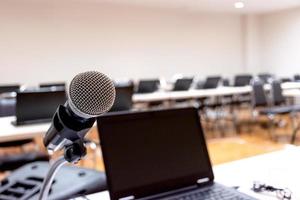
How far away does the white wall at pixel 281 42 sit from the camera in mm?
7926

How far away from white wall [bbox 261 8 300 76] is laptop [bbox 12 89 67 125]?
709 cm

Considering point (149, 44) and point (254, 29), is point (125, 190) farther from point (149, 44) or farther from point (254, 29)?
point (254, 29)

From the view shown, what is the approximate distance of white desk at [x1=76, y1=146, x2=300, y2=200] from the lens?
3.22ft

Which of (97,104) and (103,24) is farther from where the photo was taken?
(103,24)

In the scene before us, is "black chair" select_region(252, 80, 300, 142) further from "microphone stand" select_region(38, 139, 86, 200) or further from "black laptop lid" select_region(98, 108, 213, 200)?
"microphone stand" select_region(38, 139, 86, 200)

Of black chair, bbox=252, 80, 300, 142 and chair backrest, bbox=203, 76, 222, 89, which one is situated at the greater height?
chair backrest, bbox=203, 76, 222, 89

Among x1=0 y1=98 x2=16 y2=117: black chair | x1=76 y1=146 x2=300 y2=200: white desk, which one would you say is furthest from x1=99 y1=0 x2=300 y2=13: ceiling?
x1=76 y1=146 x2=300 y2=200: white desk

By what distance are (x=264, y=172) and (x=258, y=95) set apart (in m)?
3.68

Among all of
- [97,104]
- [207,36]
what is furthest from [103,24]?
[97,104]

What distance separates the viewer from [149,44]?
756 cm

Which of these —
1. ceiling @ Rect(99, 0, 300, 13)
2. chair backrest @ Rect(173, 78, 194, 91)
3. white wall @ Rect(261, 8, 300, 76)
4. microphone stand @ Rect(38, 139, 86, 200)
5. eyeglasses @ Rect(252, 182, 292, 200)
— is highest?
ceiling @ Rect(99, 0, 300, 13)

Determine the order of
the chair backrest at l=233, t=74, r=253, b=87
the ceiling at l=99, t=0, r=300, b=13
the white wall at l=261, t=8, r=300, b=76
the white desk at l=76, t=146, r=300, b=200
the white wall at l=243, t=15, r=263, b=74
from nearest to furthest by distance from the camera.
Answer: the white desk at l=76, t=146, r=300, b=200 < the chair backrest at l=233, t=74, r=253, b=87 < the ceiling at l=99, t=0, r=300, b=13 < the white wall at l=261, t=8, r=300, b=76 < the white wall at l=243, t=15, r=263, b=74

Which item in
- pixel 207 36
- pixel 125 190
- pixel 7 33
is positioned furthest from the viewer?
pixel 207 36

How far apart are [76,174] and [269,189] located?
0.69 metres
